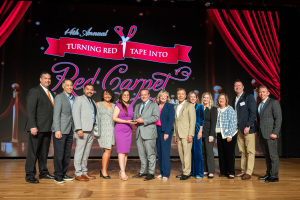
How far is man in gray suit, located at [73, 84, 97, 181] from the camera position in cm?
366

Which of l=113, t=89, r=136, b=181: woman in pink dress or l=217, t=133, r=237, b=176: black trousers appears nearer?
l=113, t=89, r=136, b=181: woman in pink dress

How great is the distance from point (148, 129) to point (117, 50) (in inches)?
116

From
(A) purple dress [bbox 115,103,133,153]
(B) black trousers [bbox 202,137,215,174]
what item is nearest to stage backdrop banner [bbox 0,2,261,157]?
(B) black trousers [bbox 202,137,215,174]

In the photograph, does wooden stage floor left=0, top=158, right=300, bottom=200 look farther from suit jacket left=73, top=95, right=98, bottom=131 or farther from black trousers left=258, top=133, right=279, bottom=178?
suit jacket left=73, top=95, right=98, bottom=131

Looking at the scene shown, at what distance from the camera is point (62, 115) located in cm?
365

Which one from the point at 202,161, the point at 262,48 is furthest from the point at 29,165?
the point at 262,48

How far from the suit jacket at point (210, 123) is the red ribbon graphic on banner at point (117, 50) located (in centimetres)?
246

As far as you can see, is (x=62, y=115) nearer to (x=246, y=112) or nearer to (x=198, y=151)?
(x=198, y=151)

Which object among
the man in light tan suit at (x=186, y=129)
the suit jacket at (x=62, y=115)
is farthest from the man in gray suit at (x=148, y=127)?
the suit jacket at (x=62, y=115)

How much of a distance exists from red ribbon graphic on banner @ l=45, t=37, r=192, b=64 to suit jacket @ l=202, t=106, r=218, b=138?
246 centimetres

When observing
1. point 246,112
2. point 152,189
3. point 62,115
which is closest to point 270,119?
point 246,112

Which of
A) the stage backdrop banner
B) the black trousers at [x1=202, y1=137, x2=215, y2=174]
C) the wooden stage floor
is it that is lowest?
the wooden stage floor

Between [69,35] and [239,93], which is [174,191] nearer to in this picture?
[239,93]

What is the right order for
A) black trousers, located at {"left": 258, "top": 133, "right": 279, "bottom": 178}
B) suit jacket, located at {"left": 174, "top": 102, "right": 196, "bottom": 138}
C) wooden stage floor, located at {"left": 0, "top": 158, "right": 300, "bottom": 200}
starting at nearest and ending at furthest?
wooden stage floor, located at {"left": 0, "top": 158, "right": 300, "bottom": 200} < black trousers, located at {"left": 258, "top": 133, "right": 279, "bottom": 178} < suit jacket, located at {"left": 174, "top": 102, "right": 196, "bottom": 138}
